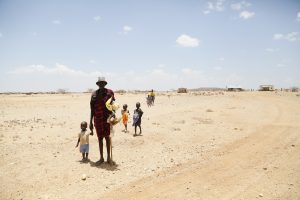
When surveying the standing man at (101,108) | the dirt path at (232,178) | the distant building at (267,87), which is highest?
the distant building at (267,87)

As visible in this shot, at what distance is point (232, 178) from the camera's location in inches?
292

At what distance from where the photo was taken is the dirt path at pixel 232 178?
6.49 m

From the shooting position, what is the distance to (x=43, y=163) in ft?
28.9

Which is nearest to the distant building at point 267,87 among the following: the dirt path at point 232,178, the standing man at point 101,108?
the dirt path at point 232,178

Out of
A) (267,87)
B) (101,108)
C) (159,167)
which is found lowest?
(159,167)

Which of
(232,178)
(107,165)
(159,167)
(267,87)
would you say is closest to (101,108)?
(107,165)

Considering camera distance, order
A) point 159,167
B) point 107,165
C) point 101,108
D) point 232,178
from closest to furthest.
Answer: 1. point 232,178
2. point 101,108
3. point 159,167
4. point 107,165

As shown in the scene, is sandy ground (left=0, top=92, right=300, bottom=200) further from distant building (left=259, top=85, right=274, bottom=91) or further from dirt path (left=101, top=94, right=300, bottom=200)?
distant building (left=259, top=85, right=274, bottom=91)

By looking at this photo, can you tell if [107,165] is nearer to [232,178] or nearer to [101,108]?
[101,108]

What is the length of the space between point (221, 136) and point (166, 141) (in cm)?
263

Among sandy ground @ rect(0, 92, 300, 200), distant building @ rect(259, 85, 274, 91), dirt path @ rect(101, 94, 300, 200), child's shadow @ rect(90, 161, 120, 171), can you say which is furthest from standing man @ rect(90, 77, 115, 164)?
distant building @ rect(259, 85, 274, 91)

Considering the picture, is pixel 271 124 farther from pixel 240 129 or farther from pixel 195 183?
pixel 195 183

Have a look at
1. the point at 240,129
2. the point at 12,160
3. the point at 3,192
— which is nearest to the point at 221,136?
the point at 240,129

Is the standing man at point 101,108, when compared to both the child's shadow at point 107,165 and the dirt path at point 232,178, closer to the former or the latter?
the child's shadow at point 107,165
